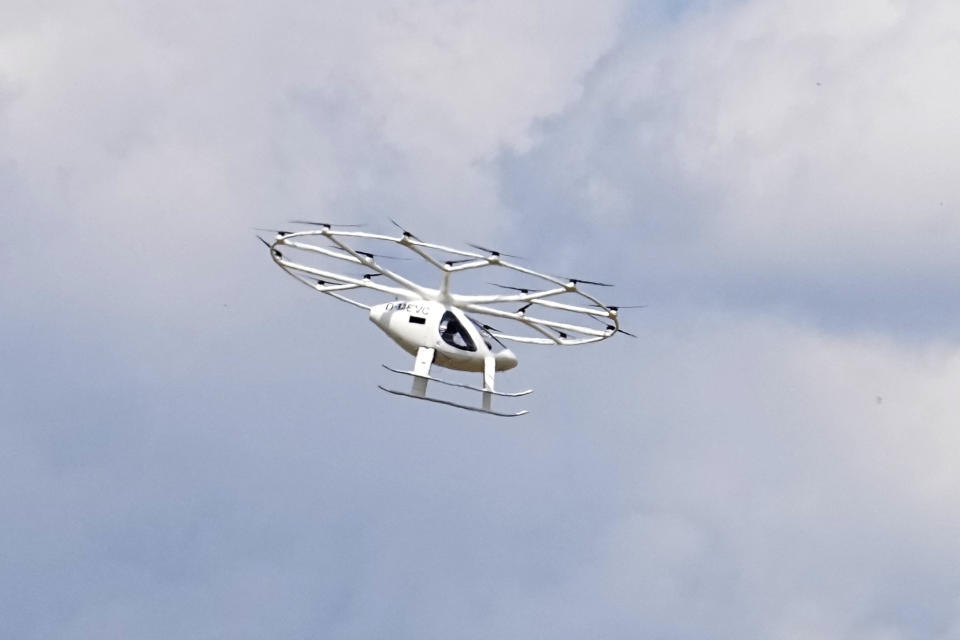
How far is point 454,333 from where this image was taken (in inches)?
4803

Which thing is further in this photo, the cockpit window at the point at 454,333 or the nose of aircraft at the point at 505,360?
the nose of aircraft at the point at 505,360

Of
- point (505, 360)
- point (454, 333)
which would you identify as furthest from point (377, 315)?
point (505, 360)

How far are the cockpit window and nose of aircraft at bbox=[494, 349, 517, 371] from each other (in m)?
1.57

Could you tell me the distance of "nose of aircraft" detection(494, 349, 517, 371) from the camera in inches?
4850

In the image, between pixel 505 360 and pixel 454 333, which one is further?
pixel 505 360

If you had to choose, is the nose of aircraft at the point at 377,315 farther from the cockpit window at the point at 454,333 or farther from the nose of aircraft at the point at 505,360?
the nose of aircraft at the point at 505,360

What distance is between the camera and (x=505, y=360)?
123500 mm

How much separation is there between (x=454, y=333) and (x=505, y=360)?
3.05 m

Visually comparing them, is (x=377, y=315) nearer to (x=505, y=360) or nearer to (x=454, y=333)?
(x=454, y=333)

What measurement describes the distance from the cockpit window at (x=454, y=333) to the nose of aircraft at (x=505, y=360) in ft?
5.16

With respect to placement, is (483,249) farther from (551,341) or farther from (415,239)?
(551,341)

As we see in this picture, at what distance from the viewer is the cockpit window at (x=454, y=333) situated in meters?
122

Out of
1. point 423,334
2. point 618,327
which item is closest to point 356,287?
point 423,334

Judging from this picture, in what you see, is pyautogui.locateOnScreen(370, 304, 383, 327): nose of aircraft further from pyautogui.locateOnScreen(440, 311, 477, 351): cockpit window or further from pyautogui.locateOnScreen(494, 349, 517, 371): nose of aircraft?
pyautogui.locateOnScreen(494, 349, 517, 371): nose of aircraft
